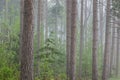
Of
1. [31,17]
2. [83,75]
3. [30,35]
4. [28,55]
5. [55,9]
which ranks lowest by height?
[83,75]

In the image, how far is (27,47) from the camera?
28.9 ft

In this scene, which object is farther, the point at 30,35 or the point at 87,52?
the point at 87,52

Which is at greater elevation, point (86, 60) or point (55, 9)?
point (55, 9)

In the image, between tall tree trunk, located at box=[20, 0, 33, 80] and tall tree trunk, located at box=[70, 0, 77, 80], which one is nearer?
tall tree trunk, located at box=[20, 0, 33, 80]

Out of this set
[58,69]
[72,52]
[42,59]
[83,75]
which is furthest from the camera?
[83,75]

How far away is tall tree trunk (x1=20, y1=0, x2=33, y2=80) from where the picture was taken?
8734 mm

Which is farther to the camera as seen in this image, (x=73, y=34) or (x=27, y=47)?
(x=73, y=34)

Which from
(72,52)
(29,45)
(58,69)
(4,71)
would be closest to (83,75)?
(58,69)

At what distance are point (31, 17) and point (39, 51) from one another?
9.47m

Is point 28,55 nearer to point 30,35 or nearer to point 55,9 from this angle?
Result: point 30,35

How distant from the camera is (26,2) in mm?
9008

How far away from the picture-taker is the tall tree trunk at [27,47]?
8734 mm

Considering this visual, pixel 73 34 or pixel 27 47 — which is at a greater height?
pixel 73 34

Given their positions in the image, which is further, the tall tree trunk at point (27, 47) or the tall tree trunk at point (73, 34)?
the tall tree trunk at point (73, 34)
